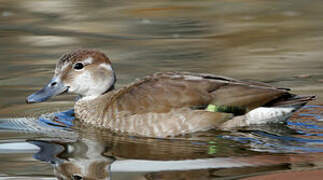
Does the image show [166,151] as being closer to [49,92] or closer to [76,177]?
[76,177]

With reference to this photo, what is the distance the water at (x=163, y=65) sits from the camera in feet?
22.6

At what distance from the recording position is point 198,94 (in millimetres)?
8062

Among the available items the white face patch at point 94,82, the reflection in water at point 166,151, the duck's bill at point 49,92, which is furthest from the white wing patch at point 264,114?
the duck's bill at point 49,92

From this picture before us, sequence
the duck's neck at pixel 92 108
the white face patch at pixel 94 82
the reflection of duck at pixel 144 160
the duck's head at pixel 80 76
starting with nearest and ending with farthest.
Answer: the reflection of duck at pixel 144 160
the duck's neck at pixel 92 108
the duck's head at pixel 80 76
the white face patch at pixel 94 82

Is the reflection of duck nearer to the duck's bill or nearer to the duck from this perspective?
the duck

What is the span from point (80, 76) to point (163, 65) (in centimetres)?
283

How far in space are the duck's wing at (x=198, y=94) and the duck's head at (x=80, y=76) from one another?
0.86 m

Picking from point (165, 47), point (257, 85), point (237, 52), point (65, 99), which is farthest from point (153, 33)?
point (257, 85)

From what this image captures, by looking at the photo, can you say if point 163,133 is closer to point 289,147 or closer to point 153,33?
point 289,147

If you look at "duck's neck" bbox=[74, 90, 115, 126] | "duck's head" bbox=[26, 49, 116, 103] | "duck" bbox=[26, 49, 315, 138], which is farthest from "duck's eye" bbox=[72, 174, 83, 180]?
"duck's head" bbox=[26, 49, 116, 103]

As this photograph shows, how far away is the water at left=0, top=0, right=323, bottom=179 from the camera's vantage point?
272 inches

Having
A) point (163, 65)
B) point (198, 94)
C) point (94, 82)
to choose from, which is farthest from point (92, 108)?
point (163, 65)

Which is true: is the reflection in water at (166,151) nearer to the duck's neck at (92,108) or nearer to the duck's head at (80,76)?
the duck's neck at (92,108)

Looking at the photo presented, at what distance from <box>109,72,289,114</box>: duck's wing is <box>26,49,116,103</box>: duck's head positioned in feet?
2.84
